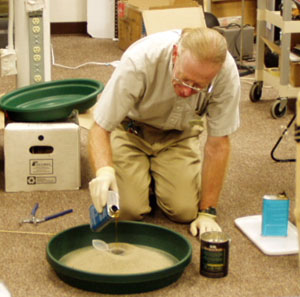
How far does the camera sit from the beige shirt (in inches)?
85.3

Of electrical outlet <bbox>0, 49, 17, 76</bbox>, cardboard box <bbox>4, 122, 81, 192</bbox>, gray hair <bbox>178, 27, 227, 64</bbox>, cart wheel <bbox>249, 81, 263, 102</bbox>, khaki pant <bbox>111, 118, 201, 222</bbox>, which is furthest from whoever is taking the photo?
cart wheel <bbox>249, 81, 263, 102</bbox>

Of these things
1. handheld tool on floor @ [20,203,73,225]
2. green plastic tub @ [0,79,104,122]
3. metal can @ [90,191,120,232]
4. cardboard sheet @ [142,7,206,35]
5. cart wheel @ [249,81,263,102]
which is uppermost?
cardboard sheet @ [142,7,206,35]

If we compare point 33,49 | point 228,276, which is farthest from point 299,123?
point 33,49

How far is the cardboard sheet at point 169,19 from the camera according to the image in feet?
14.1

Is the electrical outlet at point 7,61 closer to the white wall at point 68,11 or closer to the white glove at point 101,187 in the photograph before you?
the white glove at point 101,187

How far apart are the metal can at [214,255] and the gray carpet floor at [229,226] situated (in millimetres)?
24

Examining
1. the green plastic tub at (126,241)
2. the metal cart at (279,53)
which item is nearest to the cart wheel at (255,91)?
the metal cart at (279,53)

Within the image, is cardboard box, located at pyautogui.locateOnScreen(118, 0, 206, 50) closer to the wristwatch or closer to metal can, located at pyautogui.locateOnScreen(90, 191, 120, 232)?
the wristwatch

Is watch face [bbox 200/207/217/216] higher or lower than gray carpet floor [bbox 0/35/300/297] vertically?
higher

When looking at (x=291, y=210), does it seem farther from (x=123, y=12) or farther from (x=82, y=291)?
(x=123, y=12)

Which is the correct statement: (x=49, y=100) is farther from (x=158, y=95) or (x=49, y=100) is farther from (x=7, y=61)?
(x=158, y=95)

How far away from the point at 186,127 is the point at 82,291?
2.45 ft

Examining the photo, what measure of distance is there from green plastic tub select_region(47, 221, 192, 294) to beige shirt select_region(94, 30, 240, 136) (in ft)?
1.15

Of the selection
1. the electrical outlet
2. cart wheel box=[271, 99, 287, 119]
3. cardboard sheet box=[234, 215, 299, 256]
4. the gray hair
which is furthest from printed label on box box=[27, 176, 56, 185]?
cart wheel box=[271, 99, 287, 119]
